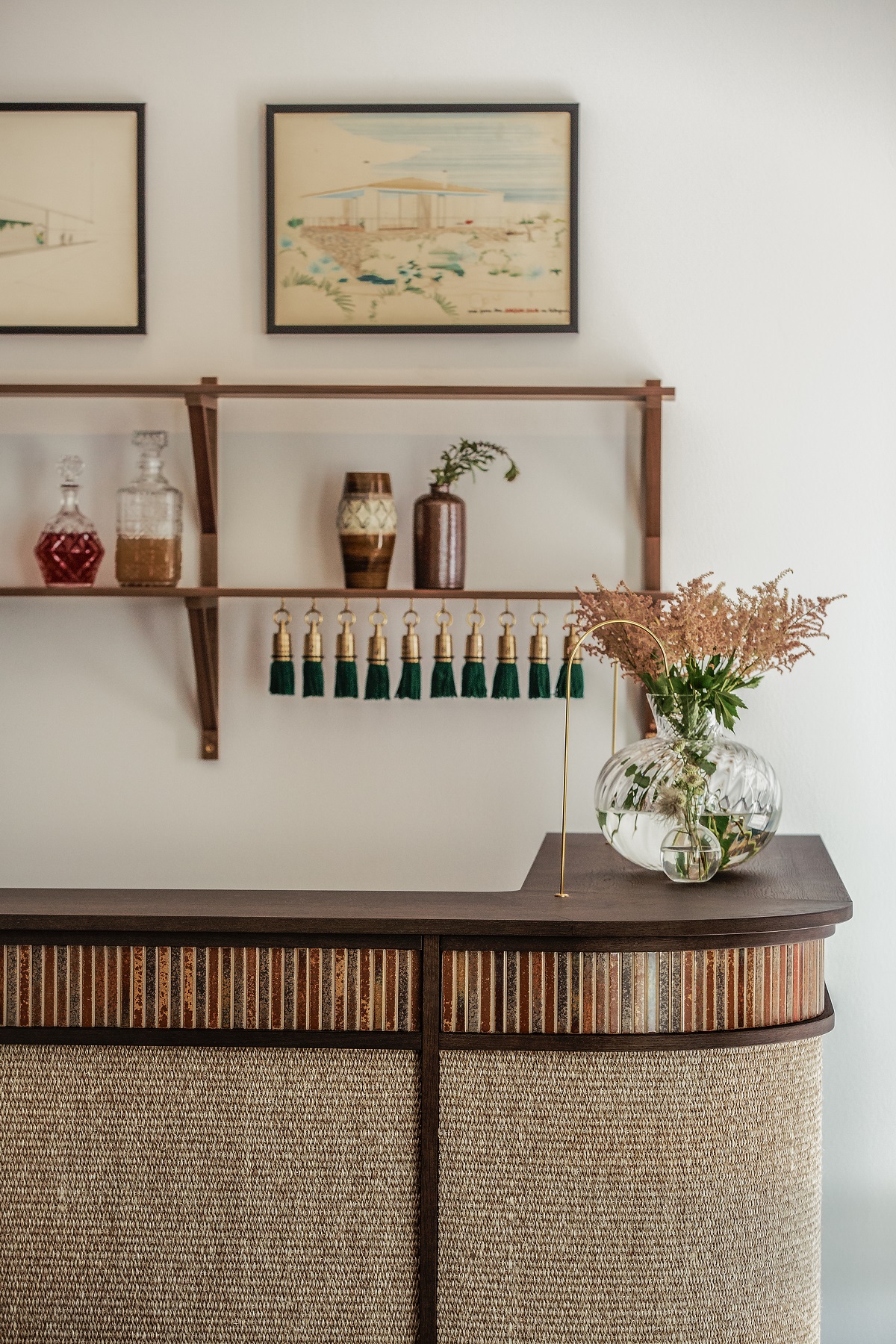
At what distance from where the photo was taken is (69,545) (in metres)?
2.38

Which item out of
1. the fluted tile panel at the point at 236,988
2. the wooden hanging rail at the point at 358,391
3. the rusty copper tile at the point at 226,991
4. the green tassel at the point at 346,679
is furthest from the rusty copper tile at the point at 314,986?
the wooden hanging rail at the point at 358,391

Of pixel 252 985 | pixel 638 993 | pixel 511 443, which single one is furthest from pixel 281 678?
pixel 638 993

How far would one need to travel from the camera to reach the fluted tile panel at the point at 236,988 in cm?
168

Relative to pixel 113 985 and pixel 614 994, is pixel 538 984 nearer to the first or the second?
pixel 614 994

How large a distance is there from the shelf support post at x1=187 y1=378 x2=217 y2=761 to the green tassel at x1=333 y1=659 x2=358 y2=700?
11.2 inches

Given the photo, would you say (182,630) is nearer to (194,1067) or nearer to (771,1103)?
(194,1067)

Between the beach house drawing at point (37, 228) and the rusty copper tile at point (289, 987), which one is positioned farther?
the beach house drawing at point (37, 228)

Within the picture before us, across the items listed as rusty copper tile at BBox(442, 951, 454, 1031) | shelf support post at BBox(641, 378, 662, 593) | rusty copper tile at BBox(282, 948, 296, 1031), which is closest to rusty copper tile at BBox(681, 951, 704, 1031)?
rusty copper tile at BBox(442, 951, 454, 1031)

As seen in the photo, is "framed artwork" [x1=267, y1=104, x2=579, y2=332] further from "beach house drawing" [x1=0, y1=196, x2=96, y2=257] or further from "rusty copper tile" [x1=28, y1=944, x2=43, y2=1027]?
"rusty copper tile" [x1=28, y1=944, x2=43, y2=1027]

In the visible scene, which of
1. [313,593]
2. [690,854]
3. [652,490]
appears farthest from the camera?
[652,490]

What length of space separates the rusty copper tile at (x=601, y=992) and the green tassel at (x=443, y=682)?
83 centimetres

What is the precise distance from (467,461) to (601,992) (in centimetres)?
116

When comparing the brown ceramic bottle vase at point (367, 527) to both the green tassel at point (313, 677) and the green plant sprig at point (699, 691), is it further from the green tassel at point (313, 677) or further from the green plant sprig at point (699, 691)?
the green plant sprig at point (699, 691)

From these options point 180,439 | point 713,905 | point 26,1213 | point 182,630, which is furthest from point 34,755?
point 713,905
